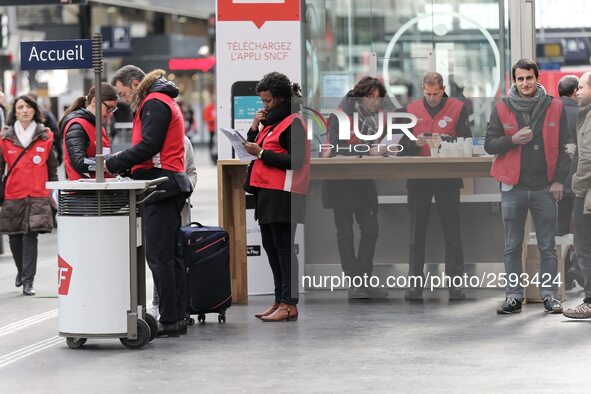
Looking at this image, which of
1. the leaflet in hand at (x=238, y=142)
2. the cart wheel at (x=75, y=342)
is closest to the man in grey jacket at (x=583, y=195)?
the leaflet in hand at (x=238, y=142)

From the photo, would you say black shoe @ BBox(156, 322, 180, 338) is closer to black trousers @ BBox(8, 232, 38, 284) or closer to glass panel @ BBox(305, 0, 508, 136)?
glass panel @ BBox(305, 0, 508, 136)

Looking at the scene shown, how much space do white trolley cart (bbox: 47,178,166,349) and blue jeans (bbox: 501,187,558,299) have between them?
3056mm

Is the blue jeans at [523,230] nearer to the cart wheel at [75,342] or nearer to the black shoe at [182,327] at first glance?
the black shoe at [182,327]

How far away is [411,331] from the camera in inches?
400

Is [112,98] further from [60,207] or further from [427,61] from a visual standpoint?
[427,61]

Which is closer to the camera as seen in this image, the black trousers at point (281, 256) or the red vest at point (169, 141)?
the red vest at point (169, 141)

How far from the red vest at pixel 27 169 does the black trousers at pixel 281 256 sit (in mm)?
3216

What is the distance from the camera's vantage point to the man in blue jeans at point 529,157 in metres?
10.9

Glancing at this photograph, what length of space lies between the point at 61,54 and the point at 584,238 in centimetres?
415

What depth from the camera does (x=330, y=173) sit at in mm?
11719

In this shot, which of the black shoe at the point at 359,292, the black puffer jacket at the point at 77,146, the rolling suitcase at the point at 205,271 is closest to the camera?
the black puffer jacket at the point at 77,146

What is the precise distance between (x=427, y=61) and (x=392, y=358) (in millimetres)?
4215

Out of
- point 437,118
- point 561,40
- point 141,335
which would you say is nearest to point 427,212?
point 437,118

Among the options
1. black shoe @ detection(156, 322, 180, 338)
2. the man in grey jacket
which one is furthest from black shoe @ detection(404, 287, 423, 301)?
black shoe @ detection(156, 322, 180, 338)
